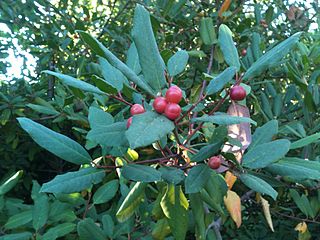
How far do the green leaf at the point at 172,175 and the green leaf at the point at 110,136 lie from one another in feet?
0.37

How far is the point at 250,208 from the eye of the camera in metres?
2.14

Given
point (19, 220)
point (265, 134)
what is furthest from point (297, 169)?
point (19, 220)

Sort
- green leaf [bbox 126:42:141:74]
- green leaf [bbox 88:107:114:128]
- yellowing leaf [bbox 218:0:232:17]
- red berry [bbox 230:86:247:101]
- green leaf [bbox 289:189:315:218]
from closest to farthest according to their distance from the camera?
red berry [bbox 230:86:247:101] < green leaf [bbox 88:107:114:128] < green leaf [bbox 126:42:141:74] < green leaf [bbox 289:189:315:218] < yellowing leaf [bbox 218:0:232:17]

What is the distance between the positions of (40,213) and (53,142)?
45cm

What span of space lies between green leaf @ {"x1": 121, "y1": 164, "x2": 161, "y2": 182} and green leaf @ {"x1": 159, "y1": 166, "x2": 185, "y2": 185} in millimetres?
23

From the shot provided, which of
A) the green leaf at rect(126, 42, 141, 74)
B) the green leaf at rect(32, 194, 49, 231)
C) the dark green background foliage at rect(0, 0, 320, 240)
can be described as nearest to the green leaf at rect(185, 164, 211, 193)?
the dark green background foliage at rect(0, 0, 320, 240)

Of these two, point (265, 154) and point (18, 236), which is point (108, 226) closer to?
point (18, 236)

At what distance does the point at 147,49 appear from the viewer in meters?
0.95

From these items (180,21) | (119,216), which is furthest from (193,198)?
(180,21)

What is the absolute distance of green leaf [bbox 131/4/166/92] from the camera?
95 centimetres

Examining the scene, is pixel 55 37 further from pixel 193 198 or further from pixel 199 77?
pixel 193 198

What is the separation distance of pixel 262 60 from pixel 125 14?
2041mm

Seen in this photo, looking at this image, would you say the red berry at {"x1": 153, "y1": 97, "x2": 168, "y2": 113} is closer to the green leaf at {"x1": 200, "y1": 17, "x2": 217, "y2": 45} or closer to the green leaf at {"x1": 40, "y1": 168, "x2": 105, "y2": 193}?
the green leaf at {"x1": 40, "y1": 168, "x2": 105, "y2": 193}

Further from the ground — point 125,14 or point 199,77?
point 125,14
